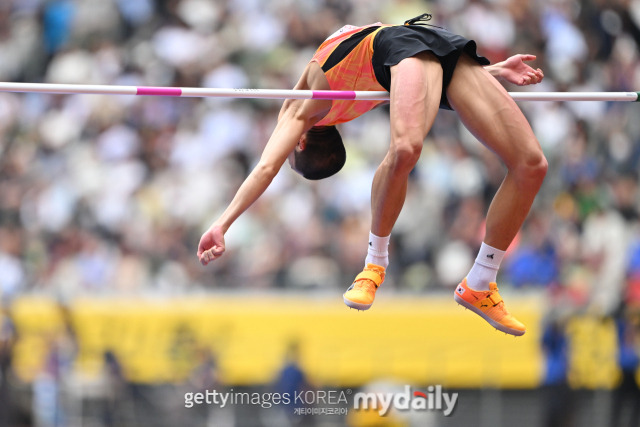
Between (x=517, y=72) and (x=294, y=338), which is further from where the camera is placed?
(x=294, y=338)

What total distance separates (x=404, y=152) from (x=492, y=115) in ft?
1.81

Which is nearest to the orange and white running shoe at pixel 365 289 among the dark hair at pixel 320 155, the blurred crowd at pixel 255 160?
the dark hair at pixel 320 155

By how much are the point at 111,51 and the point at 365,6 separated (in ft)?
10.9

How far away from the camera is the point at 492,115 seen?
6.20 meters

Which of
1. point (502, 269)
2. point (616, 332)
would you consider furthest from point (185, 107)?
point (616, 332)

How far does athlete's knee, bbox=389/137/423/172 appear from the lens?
6.09m

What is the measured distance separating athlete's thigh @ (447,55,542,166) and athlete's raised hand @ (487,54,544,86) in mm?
374

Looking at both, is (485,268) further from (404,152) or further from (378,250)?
(404,152)

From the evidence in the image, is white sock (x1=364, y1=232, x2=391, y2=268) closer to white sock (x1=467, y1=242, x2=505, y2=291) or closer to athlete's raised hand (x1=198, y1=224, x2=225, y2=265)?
white sock (x1=467, y1=242, x2=505, y2=291)

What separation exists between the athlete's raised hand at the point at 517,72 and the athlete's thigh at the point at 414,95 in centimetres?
58

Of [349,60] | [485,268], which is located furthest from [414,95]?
[485,268]

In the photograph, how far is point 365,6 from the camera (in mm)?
13930

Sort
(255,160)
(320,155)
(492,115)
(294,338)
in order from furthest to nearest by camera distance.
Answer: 1. (255,160)
2. (294,338)
3. (320,155)
4. (492,115)

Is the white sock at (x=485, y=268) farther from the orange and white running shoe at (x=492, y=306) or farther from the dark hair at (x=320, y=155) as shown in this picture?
the dark hair at (x=320, y=155)
